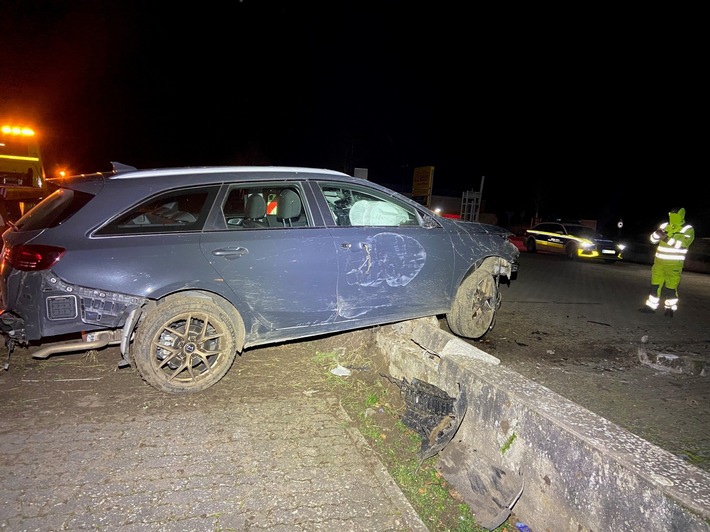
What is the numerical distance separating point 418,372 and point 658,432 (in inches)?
75.4

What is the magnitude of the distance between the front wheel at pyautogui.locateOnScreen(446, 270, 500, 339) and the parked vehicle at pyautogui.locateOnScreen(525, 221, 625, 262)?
1356cm

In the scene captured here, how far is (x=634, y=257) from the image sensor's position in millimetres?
21859

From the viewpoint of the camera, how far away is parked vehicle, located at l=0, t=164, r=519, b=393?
2971 mm

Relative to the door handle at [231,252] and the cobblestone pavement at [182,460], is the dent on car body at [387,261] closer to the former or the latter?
the door handle at [231,252]

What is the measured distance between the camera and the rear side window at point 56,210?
3.04 metres

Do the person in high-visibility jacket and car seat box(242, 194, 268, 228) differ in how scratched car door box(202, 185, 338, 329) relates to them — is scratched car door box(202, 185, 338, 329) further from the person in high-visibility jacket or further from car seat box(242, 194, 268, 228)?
the person in high-visibility jacket

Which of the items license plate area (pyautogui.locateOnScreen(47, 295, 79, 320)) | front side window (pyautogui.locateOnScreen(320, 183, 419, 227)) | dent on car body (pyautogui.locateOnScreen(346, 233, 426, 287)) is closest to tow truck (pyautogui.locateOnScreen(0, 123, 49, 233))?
license plate area (pyautogui.locateOnScreen(47, 295, 79, 320))

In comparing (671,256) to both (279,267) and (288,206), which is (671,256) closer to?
(288,206)

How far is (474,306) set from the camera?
4668 millimetres

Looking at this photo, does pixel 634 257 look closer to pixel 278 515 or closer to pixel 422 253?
pixel 422 253

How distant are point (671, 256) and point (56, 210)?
8.41 meters

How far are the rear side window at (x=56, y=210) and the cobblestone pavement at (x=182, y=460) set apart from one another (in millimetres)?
1378

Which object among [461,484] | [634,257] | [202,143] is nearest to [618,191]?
[634,257]

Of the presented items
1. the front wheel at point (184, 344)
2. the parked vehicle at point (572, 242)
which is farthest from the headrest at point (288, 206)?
the parked vehicle at point (572, 242)
